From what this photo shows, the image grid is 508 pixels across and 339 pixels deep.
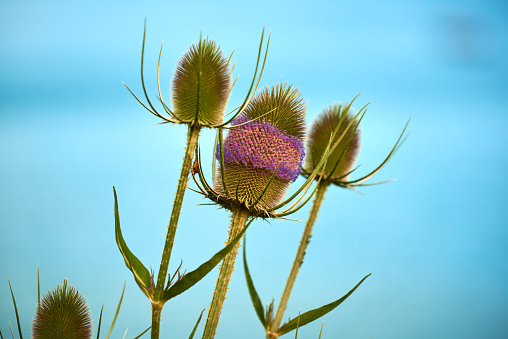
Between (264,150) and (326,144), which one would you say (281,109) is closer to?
(264,150)

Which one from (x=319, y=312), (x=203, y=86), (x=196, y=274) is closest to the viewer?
(x=196, y=274)

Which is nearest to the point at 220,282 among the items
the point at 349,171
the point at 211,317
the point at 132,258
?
the point at 211,317

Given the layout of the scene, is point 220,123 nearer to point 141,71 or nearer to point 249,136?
point 249,136

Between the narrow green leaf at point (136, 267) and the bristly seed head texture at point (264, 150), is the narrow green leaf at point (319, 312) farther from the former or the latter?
the narrow green leaf at point (136, 267)

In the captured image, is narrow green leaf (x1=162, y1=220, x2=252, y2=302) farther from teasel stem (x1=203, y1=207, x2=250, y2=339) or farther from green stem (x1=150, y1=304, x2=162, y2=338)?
teasel stem (x1=203, y1=207, x2=250, y2=339)

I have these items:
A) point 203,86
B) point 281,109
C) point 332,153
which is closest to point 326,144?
point 332,153

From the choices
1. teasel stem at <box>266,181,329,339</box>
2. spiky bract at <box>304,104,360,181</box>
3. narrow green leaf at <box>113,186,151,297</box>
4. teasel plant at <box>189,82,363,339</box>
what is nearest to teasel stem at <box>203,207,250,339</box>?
teasel plant at <box>189,82,363,339</box>
